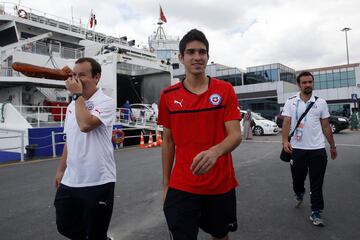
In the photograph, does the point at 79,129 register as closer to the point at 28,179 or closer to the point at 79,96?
the point at 79,96

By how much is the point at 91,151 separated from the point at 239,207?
2891 millimetres

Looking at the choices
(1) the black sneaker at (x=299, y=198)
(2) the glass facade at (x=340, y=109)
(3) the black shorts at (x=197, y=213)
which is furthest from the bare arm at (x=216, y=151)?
(2) the glass facade at (x=340, y=109)

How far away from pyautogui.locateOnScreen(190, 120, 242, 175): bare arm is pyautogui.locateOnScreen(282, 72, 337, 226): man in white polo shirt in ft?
8.04

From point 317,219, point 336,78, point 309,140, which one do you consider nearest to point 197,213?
point 317,219

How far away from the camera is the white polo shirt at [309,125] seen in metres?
4.14

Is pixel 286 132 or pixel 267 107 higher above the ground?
pixel 267 107

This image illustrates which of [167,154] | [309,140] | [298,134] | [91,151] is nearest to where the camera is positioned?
[167,154]

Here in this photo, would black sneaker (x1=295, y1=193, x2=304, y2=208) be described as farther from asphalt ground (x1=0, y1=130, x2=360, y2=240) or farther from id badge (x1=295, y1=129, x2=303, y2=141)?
id badge (x1=295, y1=129, x2=303, y2=141)

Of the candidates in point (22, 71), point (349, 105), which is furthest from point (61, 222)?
point (349, 105)

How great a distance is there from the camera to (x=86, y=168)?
2.49 m

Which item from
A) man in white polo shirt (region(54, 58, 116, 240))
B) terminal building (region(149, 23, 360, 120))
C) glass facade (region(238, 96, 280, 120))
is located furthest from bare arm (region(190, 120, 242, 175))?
glass facade (region(238, 96, 280, 120))

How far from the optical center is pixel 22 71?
1572 cm

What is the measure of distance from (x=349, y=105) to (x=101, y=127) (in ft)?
133

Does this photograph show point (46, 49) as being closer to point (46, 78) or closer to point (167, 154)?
point (46, 78)
